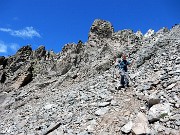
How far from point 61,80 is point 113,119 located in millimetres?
14810

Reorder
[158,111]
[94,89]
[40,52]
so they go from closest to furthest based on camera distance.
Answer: [158,111] < [94,89] < [40,52]

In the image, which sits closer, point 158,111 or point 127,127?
point 127,127

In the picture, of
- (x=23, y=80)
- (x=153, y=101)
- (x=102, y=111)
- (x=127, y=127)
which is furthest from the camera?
(x=23, y=80)

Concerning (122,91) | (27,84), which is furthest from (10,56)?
(122,91)

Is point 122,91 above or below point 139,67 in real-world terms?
below

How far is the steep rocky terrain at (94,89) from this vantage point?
1501cm

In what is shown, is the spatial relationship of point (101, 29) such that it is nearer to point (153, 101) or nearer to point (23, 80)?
point (23, 80)

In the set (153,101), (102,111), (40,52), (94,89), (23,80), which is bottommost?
(153,101)

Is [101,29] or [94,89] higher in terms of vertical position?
[101,29]

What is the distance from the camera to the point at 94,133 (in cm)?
1479

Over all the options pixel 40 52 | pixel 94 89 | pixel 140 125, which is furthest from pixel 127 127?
pixel 40 52

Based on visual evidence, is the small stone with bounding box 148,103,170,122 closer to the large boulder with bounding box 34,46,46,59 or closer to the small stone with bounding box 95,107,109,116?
the small stone with bounding box 95,107,109,116

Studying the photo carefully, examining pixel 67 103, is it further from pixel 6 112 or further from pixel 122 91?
pixel 6 112

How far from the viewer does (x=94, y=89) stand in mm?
22359
